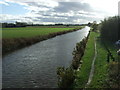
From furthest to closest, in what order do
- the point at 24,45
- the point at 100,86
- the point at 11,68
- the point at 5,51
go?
the point at 24,45
the point at 5,51
the point at 11,68
the point at 100,86

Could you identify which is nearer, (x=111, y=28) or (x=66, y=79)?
(x=66, y=79)

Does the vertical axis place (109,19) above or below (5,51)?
above

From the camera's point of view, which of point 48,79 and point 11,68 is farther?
point 11,68

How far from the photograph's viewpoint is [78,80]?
481 inches

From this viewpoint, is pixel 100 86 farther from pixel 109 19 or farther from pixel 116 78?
pixel 109 19

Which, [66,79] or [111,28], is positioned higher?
[111,28]

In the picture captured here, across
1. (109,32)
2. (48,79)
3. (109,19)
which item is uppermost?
(109,19)

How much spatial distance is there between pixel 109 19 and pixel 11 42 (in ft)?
76.8

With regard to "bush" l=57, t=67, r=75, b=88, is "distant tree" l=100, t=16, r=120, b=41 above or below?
above

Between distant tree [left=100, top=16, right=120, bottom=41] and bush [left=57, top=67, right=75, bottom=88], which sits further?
distant tree [left=100, top=16, right=120, bottom=41]

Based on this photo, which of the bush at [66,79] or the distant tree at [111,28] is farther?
the distant tree at [111,28]

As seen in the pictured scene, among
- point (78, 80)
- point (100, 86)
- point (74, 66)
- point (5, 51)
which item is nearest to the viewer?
point (100, 86)

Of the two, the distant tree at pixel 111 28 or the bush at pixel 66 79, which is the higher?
the distant tree at pixel 111 28

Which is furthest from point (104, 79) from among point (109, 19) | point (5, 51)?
point (109, 19)
